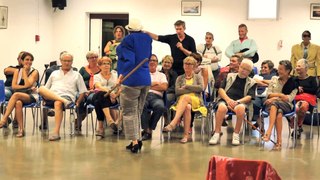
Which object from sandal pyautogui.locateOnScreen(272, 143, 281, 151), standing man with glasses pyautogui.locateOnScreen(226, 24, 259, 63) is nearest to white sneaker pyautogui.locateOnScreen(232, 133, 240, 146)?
sandal pyautogui.locateOnScreen(272, 143, 281, 151)

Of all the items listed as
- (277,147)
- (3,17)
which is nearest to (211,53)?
(277,147)

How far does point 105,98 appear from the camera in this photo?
5.75 metres

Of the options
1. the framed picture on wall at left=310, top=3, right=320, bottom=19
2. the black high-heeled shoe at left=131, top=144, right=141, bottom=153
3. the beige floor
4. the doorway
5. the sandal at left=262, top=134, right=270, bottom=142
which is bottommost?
the beige floor

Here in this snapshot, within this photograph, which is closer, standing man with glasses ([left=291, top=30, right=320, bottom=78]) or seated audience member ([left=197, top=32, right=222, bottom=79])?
seated audience member ([left=197, top=32, right=222, bottom=79])

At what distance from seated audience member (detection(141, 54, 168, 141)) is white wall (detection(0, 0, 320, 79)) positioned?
14.1 ft

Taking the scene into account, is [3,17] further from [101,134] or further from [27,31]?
[101,134]

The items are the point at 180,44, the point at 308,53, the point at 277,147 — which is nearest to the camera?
the point at 277,147

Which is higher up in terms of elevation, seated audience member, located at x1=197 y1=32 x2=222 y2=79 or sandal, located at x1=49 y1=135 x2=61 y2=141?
seated audience member, located at x1=197 y1=32 x2=222 y2=79

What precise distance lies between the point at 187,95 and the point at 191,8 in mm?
5056

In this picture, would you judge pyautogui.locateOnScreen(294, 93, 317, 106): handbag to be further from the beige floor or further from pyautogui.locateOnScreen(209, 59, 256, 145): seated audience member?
pyautogui.locateOnScreen(209, 59, 256, 145): seated audience member

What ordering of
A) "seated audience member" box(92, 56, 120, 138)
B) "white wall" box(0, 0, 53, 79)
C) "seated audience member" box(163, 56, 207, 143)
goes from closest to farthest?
"seated audience member" box(163, 56, 207, 143) → "seated audience member" box(92, 56, 120, 138) → "white wall" box(0, 0, 53, 79)

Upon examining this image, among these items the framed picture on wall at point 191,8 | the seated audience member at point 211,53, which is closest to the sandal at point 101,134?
the seated audience member at point 211,53

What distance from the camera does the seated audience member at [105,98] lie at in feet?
18.9

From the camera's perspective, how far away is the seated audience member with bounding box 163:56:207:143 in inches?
221
